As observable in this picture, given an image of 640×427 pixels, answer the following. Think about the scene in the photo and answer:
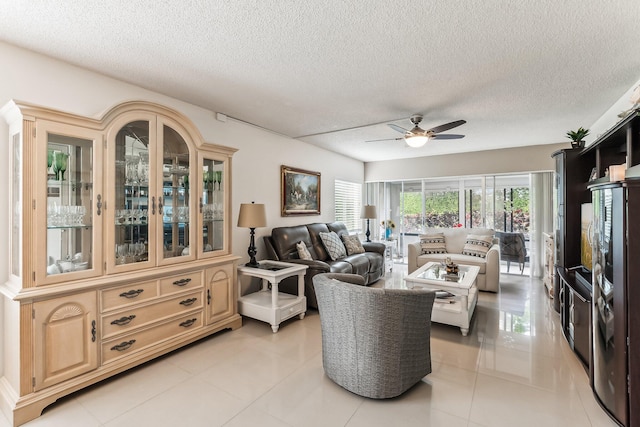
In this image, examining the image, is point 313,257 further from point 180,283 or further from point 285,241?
point 180,283

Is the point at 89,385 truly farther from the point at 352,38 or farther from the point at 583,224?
the point at 583,224

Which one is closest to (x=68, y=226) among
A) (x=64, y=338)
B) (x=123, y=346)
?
(x=64, y=338)

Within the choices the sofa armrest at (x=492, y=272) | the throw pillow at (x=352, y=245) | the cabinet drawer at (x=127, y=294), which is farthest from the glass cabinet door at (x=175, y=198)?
the sofa armrest at (x=492, y=272)

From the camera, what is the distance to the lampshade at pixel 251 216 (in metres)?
3.41

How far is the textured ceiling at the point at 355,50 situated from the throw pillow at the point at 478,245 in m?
2.26

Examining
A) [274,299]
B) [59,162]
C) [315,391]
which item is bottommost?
[315,391]

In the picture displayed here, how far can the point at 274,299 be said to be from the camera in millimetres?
3215

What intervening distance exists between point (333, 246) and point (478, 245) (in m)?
2.51

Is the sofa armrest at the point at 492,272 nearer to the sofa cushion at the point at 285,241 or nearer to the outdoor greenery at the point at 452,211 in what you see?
the outdoor greenery at the point at 452,211

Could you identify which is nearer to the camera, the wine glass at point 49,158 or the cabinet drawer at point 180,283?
the wine glass at point 49,158

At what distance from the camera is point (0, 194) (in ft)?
6.94

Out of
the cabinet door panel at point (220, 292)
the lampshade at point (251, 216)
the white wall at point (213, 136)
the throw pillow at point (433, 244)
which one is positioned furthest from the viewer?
the throw pillow at point (433, 244)

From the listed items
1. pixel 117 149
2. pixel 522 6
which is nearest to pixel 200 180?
pixel 117 149

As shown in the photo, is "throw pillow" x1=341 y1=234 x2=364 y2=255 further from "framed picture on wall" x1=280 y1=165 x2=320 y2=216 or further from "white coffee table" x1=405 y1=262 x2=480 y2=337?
"white coffee table" x1=405 y1=262 x2=480 y2=337
